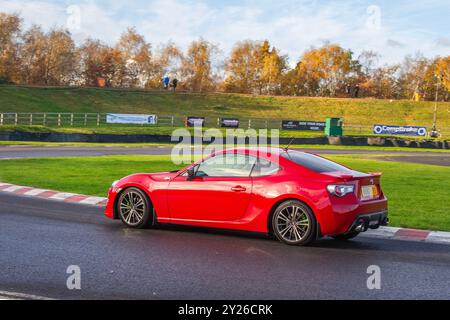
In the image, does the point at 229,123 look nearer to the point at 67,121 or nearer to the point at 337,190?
the point at 67,121

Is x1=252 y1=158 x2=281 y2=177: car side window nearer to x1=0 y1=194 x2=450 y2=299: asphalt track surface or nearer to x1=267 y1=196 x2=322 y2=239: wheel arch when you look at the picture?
x1=267 y1=196 x2=322 y2=239: wheel arch

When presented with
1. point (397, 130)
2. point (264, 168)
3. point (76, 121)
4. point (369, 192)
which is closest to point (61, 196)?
point (264, 168)

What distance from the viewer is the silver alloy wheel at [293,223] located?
8.23 m

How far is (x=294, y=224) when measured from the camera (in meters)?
8.33

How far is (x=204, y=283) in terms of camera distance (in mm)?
6305

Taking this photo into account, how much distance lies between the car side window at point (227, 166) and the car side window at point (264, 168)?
76mm

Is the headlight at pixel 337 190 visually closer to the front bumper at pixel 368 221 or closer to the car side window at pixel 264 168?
the front bumper at pixel 368 221

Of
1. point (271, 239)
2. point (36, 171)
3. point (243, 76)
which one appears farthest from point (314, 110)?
point (271, 239)

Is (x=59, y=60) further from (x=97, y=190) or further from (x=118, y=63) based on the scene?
(x=97, y=190)

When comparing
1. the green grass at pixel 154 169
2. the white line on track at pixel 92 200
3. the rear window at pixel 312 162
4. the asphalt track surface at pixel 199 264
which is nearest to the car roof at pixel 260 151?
the rear window at pixel 312 162

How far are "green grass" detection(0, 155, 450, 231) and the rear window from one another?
83.8 inches

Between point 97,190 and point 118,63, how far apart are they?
8704 centimetres

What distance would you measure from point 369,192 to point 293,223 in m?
1.15

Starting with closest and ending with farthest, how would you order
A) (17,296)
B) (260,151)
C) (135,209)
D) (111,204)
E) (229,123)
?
1. (17,296)
2. (260,151)
3. (135,209)
4. (111,204)
5. (229,123)
